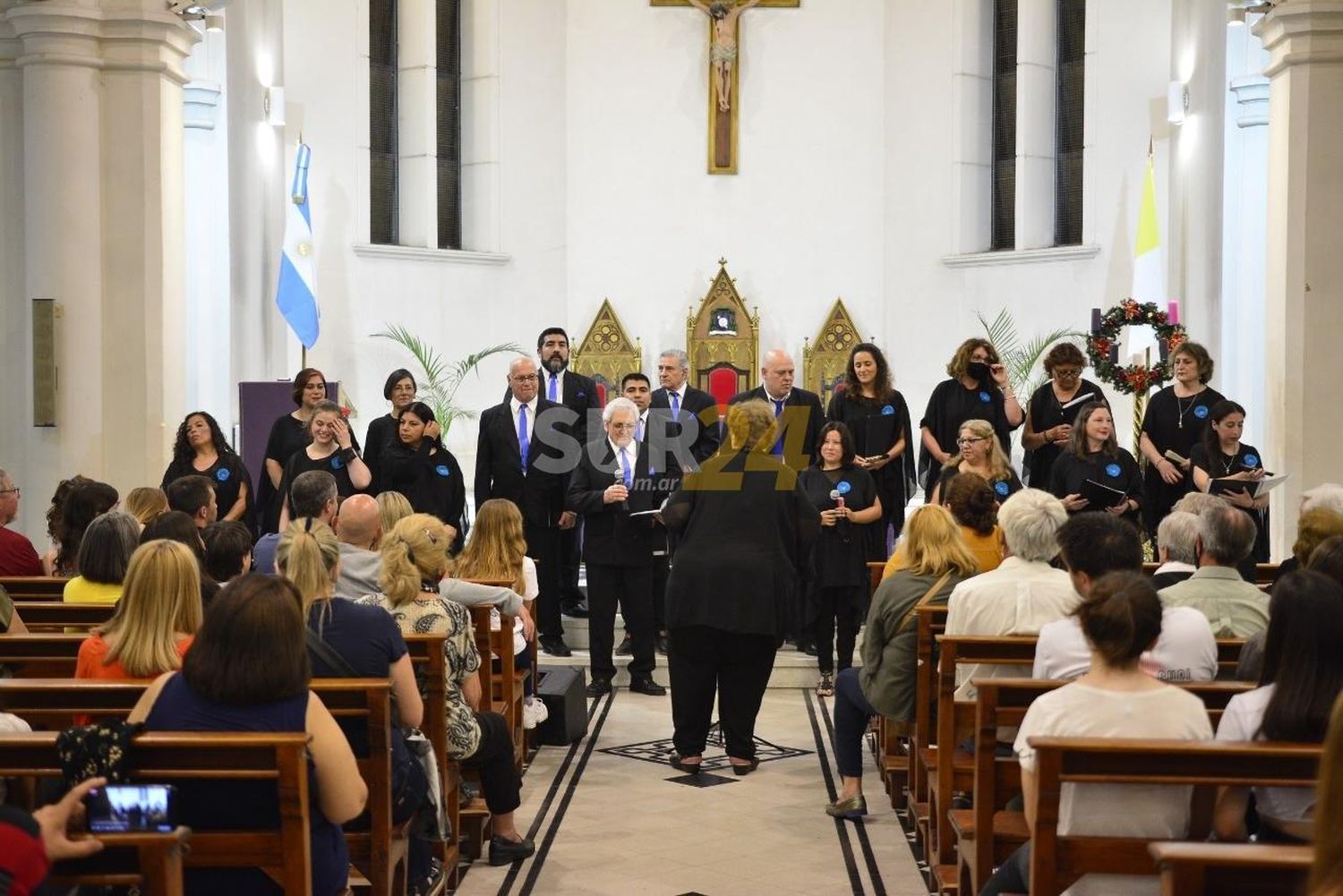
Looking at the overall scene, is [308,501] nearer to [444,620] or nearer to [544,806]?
[444,620]

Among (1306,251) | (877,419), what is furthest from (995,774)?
(1306,251)

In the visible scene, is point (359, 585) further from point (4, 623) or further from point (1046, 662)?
point (1046, 662)

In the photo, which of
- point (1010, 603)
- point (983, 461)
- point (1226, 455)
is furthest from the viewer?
point (1226, 455)

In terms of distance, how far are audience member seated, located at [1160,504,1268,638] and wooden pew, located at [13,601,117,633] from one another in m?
3.39

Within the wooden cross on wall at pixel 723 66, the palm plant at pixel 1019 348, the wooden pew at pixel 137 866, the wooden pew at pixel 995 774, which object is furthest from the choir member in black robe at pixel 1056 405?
the wooden cross on wall at pixel 723 66

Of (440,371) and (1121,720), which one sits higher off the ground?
(440,371)

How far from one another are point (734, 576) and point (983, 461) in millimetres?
1634

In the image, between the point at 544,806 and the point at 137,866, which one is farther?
the point at 544,806

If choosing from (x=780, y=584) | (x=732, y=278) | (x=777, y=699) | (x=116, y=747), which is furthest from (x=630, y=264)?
(x=116, y=747)

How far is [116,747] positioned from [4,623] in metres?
2.15

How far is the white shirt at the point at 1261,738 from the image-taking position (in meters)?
3.12

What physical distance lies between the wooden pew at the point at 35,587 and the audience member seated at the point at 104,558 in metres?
0.75

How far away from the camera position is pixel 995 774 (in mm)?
4133

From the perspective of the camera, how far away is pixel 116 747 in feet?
9.56
